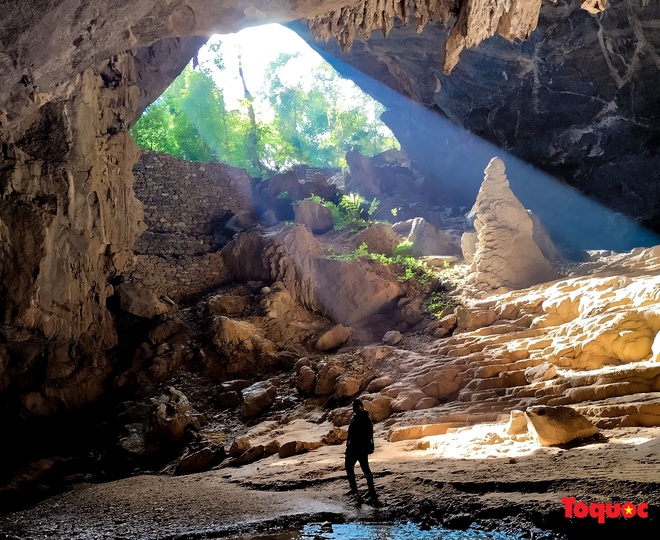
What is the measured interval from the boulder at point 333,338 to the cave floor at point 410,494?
5.33 meters

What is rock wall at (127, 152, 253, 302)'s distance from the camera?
47.2 ft

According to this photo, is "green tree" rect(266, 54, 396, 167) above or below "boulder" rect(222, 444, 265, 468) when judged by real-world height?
above

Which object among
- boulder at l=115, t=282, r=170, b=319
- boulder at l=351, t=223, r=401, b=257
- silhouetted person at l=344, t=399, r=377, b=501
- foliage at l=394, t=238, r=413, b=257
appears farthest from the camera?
boulder at l=351, t=223, r=401, b=257

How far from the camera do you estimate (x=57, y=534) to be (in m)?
4.85

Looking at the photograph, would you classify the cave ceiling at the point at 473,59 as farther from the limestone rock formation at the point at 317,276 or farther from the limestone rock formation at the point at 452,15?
the limestone rock formation at the point at 317,276

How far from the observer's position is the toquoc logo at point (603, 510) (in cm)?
321

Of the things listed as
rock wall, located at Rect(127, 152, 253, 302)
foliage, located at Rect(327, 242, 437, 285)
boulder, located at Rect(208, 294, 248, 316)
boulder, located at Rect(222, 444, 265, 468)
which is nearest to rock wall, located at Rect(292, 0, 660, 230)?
foliage, located at Rect(327, 242, 437, 285)

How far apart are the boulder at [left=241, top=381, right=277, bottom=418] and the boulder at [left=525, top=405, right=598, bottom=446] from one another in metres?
5.98

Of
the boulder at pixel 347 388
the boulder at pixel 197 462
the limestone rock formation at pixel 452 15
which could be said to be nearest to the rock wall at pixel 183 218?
the boulder at pixel 347 388

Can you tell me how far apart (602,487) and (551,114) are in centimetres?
1874

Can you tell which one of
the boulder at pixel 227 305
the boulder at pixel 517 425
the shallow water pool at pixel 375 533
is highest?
the boulder at pixel 227 305

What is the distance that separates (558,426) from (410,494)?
2164 mm

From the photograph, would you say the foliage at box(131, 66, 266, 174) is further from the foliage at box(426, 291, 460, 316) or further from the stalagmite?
the stalagmite

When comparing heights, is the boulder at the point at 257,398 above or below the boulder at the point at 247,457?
above
